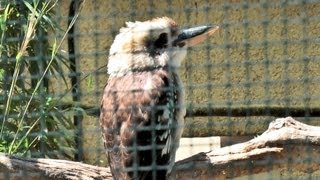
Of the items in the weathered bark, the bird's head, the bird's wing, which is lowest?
the weathered bark

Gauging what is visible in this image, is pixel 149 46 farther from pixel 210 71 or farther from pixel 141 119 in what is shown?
pixel 210 71

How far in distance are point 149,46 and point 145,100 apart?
36 cm

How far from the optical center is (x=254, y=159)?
2.91 m

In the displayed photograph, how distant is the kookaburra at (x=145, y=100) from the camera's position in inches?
112

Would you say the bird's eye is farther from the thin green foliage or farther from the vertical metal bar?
the vertical metal bar

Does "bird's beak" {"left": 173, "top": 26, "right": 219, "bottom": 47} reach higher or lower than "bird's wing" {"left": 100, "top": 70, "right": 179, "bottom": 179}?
higher

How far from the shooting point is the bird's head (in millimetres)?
3186

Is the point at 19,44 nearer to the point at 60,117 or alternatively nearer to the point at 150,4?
the point at 60,117

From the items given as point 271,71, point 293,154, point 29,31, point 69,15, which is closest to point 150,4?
point 69,15

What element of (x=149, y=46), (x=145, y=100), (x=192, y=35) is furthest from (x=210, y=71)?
(x=145, y=100)

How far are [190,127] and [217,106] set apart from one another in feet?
0.48

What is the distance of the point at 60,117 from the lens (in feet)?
12.1

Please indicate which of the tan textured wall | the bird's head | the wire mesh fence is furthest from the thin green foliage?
the tan textured wall

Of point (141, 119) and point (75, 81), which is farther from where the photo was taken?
point (75, 81)
